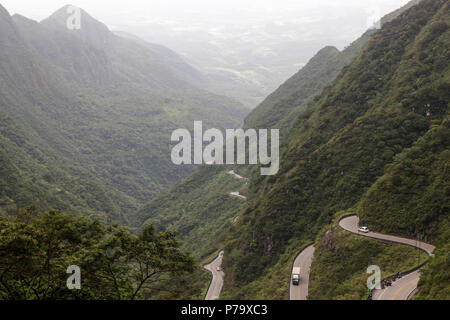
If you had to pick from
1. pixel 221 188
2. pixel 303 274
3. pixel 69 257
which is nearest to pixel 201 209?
pixel 221 188

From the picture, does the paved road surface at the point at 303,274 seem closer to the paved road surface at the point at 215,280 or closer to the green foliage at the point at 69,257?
the green foliage at the point at 69,257

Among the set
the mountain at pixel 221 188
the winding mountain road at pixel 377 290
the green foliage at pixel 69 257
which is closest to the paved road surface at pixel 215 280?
the mountain at pixel 221 188

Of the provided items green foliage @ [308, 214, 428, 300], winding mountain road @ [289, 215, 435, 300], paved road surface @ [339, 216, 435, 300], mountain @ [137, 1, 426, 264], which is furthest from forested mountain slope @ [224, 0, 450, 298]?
mountain @ [137, 1, 426, 264]

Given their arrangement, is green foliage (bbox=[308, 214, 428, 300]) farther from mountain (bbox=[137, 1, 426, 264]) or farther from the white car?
mountain (bbox=[137, 1, 426, 264])

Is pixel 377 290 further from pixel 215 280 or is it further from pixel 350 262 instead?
pixel 215 280

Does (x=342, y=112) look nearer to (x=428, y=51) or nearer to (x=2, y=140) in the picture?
(x=428, y=51)
